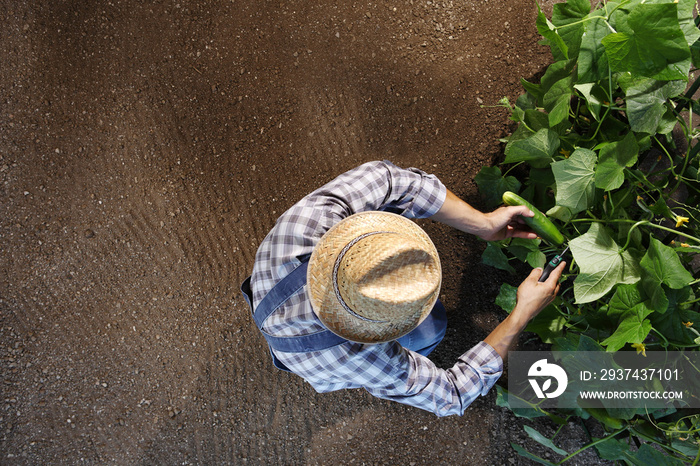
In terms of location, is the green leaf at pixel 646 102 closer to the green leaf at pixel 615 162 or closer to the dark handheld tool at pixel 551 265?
the green leaf at pixel 615 162

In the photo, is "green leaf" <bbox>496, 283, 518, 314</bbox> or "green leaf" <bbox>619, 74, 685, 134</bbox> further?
"green leaf" <bbox>496, 283, 518, 314</bbox>

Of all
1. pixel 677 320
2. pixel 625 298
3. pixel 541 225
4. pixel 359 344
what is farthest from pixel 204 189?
pixel 677 320

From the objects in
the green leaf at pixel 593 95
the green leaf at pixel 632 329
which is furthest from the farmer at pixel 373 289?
the green leaf at pixel 593 95

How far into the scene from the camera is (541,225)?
4.38 ft

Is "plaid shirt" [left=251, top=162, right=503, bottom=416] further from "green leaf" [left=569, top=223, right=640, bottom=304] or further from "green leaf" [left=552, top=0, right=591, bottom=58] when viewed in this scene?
"green leaf" [left=552, top=0, right=591, bottom=58]

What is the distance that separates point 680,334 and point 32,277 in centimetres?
229

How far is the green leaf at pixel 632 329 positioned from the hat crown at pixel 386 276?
57cm

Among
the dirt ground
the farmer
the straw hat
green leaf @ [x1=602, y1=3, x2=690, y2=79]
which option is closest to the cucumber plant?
green leaf @ [x1=602, y1=3, x2=690, y2=79]

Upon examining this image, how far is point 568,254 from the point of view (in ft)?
4.79

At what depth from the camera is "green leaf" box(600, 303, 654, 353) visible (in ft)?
3.65

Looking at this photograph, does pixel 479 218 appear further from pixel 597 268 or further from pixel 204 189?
pixel 204 189

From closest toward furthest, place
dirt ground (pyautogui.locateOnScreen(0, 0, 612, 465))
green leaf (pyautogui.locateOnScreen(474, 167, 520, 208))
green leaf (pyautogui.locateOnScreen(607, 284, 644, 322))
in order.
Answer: green leaf (pyautogui.locateOnScreen(607, 284, 644, 322)), green leaf (pyautogui.locateOnScreen(474, 167, 520, 208)), dirt ground (pyautogui.locateOnScreen(0, 0, 612, 465))

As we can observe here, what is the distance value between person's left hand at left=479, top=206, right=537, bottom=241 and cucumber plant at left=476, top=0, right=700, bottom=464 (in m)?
0.03

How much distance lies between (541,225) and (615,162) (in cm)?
26
